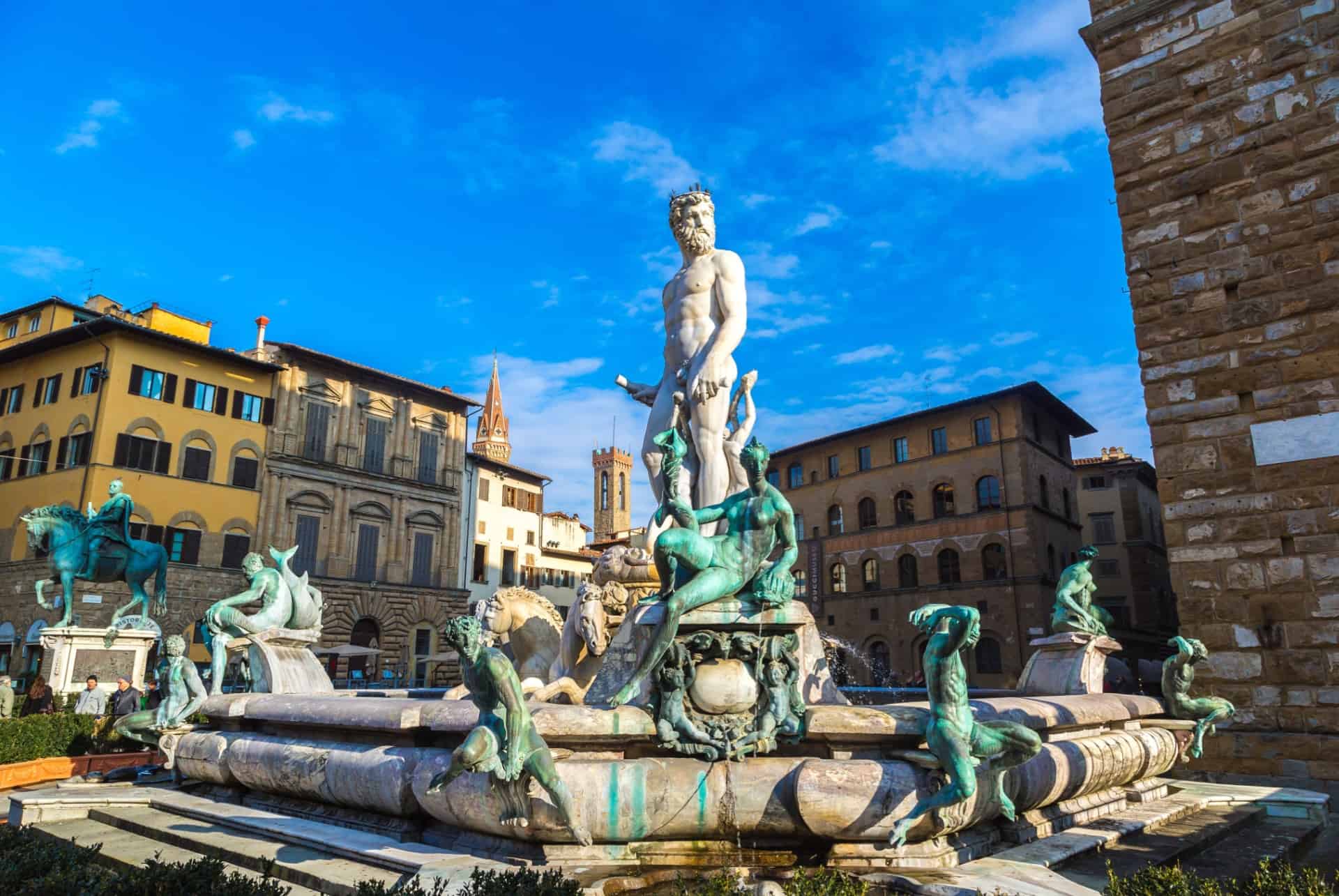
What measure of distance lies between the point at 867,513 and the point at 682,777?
40298mm

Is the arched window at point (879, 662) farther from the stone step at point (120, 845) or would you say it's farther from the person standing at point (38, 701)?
the stone step at point (120, 845)

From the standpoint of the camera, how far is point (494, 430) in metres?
114

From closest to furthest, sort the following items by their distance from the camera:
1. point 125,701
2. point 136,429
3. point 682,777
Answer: point 682,777 < point 125,701 < point 136,429

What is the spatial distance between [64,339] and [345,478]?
12220 mm

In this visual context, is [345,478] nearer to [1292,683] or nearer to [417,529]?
[417,529]

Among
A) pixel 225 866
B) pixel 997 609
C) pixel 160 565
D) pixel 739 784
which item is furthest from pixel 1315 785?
pixel 997 609

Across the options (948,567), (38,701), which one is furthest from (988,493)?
(38,701)

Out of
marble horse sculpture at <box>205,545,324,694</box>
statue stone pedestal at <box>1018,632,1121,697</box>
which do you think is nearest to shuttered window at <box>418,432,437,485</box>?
marble horse sculpture at <box>205,545,324,694</box>

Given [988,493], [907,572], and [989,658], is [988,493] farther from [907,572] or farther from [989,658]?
[989,658]

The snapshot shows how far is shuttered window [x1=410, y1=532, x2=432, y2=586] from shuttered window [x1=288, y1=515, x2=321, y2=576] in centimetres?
510

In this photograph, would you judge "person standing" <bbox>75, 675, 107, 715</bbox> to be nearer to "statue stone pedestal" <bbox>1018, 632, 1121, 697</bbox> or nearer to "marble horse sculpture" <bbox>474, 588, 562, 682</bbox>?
"marble horse sculpture" <bbox>474, 588, 562, 682</bbox>

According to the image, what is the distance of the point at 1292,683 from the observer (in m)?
8.98

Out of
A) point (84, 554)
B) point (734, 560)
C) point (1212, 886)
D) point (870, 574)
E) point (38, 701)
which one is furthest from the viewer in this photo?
point (870, 574)

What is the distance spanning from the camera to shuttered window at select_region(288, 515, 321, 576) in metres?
39.1
